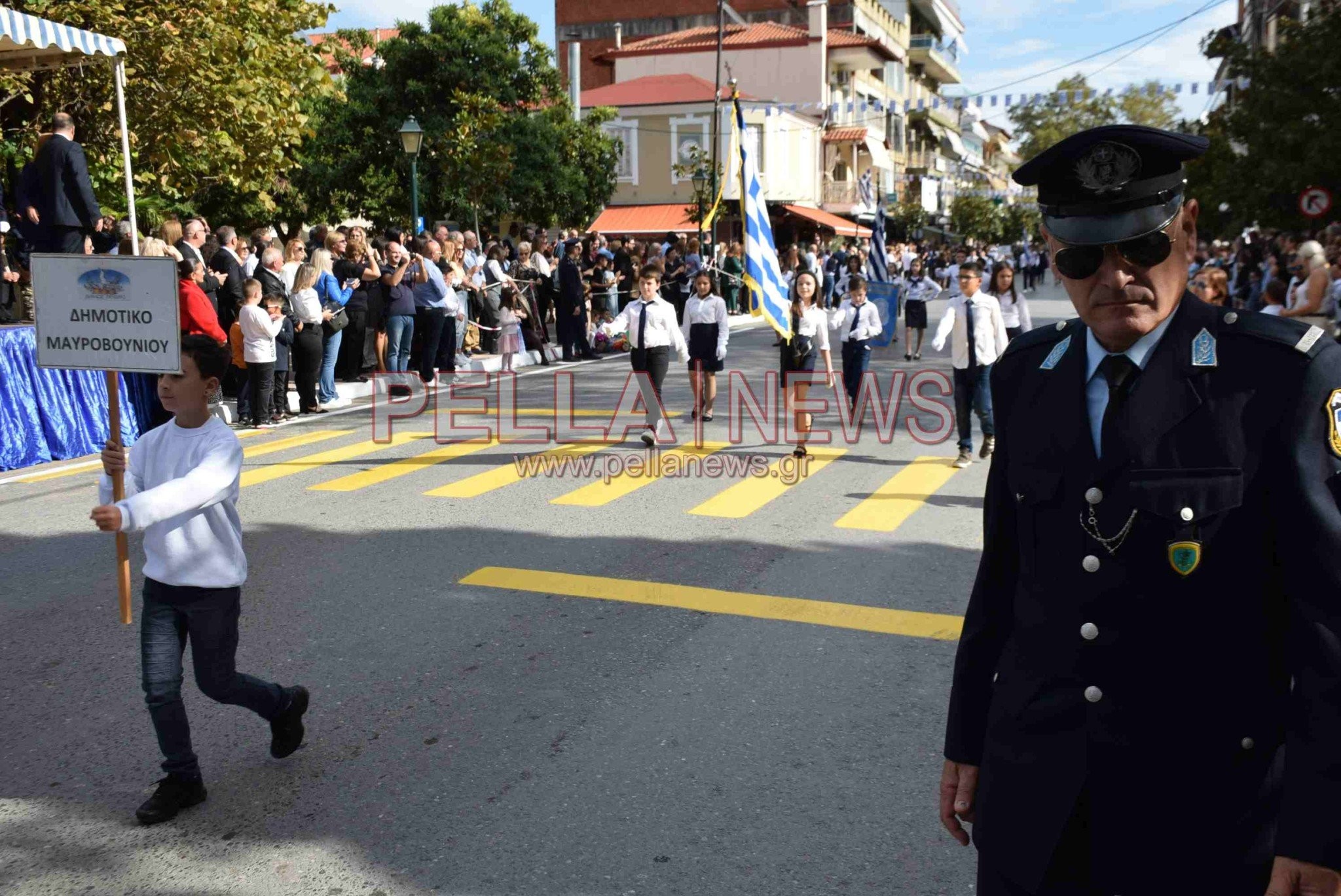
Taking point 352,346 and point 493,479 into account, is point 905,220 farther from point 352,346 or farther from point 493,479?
point 493,479

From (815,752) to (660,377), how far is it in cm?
831

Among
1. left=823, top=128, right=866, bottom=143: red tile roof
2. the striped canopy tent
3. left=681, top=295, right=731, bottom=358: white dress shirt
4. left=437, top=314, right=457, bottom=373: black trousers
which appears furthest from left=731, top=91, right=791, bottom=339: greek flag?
left=823, top=128, right=866, bottom=143: red tile roof

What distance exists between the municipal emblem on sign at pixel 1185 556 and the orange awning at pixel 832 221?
54547mm

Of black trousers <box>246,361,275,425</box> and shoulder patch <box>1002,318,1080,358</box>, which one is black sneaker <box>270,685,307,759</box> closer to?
shoulder patch <box>1002,318,1080,358</box>

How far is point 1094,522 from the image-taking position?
215 cm

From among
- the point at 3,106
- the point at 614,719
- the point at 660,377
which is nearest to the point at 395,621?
the point at 614,719

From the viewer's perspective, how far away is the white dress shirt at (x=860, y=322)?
43.1ft

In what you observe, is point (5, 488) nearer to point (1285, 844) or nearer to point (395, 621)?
point (395, 621)

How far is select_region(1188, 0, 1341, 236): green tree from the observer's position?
80.7ft

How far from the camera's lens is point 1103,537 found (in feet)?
7.01

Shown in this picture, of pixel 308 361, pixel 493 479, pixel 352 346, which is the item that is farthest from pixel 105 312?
pixel 352 346

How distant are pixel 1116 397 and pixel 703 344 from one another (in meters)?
11.4

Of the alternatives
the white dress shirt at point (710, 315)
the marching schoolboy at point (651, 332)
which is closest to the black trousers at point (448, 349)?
the white dress shirt at point (710, 315)

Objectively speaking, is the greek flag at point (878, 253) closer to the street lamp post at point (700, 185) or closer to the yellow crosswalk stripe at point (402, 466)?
the street lamp post at point (700, 185)
